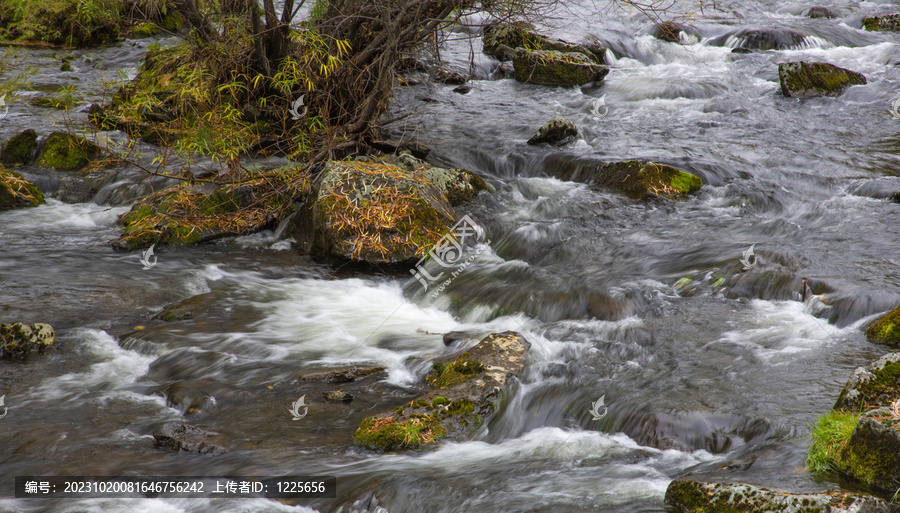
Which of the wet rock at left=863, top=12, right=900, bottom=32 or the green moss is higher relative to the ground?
the wet rock at left=863, top=12, right=900, bottom=32

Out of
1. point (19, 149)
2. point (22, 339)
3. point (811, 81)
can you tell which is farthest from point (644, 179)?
point (19, 149)

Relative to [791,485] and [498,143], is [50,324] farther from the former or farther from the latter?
[498,143]

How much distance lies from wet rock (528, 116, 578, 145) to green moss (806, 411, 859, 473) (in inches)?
269

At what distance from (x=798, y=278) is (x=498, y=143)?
17.0ft

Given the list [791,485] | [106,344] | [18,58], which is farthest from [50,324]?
[18,58]

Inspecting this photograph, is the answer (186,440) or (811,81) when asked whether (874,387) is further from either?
(811,81)

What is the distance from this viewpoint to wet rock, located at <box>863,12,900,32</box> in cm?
1522

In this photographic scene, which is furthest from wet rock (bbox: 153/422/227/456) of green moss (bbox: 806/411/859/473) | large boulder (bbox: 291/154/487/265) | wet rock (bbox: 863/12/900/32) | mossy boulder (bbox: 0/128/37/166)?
wet rock (bbox: 863/12/900/32)

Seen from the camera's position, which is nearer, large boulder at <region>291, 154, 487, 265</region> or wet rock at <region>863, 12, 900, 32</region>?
large boulder at <region>291, 154, 487, 265</region>

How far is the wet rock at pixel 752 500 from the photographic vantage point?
2994mm

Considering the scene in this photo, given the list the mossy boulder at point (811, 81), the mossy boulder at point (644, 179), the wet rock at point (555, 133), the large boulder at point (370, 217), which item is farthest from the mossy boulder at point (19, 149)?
the mossy boulder at point (811, 81)

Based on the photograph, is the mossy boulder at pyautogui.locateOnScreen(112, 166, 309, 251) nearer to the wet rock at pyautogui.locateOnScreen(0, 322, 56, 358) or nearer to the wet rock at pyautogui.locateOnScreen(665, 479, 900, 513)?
the wet rock at pyautogui.locateOnScreen(0, 322, 56, 358)

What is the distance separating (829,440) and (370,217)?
4.80m

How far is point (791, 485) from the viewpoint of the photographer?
3361 mm
